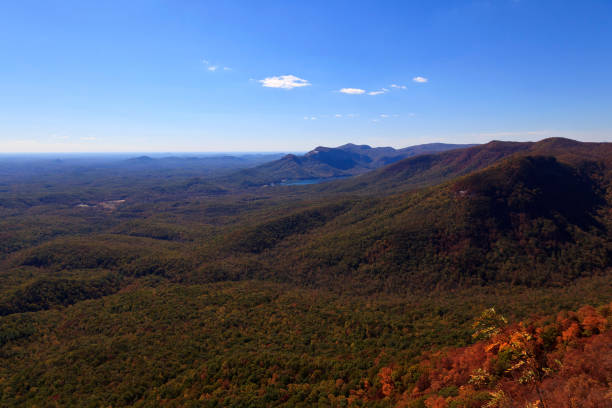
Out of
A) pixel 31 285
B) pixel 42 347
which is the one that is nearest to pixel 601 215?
pixel 42 347

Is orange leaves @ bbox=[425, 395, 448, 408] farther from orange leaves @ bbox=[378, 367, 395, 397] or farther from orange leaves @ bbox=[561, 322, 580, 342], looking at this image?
orange leaves @ bbox=[561, 322, 580, 342]

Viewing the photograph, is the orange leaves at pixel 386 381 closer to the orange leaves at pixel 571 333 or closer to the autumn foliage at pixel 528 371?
the autumn foliage at pixel 528 371

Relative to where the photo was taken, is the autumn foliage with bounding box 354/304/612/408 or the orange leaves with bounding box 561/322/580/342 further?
the orange leaves with bounding box 561/322/580/342

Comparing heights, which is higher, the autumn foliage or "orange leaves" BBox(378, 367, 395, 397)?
the autumn foliage

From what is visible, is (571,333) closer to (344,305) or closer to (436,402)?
(436,402)

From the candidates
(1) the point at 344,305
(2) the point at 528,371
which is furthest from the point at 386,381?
(1) the point at 344,305

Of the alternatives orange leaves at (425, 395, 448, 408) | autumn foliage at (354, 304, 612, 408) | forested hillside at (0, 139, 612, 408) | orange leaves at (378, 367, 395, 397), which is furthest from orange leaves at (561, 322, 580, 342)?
orange leaves at (378, 367, 395, 397)

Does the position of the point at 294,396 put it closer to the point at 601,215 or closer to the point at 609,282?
the point at 609,282

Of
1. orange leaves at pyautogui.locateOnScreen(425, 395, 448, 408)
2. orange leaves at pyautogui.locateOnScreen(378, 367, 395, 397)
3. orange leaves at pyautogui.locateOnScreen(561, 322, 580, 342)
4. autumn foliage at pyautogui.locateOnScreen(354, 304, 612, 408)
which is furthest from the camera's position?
orange leaves at pyautogui.locateOnScreen(378, 367, 395, 397)

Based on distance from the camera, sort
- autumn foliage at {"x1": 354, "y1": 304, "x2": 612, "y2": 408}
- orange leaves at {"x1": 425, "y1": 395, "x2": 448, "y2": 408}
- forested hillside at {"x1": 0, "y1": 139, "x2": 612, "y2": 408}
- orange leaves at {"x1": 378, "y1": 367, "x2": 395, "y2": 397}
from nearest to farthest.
Result: autumn foliage at {"x1": 354, "y1": 304, "x2": 612, "y2": 408} < orange leaves at {"x1": 425, "y1": 395, "x2": 448, "y2": 408} < forested hillside at {"x1": 0, "y1": 139, "x2": 612, "y2": 408} < orange leaves at {"x1": 378, "y1": 367, "x2": 395, "y2": 397}

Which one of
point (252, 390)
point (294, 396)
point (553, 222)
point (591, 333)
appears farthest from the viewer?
point (553, 222)

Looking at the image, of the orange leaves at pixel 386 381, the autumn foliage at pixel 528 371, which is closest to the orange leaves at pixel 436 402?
the autumn foliage at pixel 528 371
